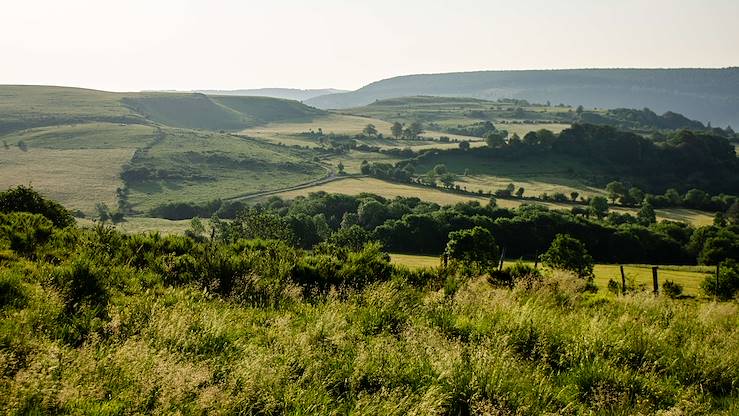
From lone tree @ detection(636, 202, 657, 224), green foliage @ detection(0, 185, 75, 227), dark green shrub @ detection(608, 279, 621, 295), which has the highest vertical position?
green foliage @ detection(0, 185, 75, 227)

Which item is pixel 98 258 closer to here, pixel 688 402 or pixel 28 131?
pixel 688 402

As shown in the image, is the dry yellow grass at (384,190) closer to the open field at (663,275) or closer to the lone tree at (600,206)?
the lone tree at (600,206)

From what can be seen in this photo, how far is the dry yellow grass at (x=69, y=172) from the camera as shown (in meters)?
122

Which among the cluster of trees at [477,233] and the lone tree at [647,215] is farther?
the lone tree at [647,215]

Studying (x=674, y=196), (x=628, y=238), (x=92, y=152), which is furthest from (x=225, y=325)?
(x=92, y=152)

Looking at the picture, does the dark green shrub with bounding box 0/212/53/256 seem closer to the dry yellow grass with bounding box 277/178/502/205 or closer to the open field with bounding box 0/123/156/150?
the dry yellow grass with bounding box 277/178/502/205

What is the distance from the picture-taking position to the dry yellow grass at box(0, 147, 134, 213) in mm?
122438

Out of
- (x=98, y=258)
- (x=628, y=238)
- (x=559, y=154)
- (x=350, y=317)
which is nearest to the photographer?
(x=350, y=317)

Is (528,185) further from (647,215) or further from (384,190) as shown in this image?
(384,190)

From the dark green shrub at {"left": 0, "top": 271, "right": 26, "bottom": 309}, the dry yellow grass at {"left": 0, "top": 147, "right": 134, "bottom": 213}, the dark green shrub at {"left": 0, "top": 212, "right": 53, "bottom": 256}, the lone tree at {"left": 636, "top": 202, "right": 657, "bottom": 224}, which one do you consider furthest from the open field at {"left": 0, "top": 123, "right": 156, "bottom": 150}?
the dark green shrub at {"left": 0, "top": 271, "right": 26, "bottom": 309}

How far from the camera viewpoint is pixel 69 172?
142875 millimetres

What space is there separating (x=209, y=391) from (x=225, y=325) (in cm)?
239

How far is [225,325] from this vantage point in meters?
8.59

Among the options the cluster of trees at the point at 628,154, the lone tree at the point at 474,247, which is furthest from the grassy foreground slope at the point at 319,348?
the cluster of trees at the point at 628,154
